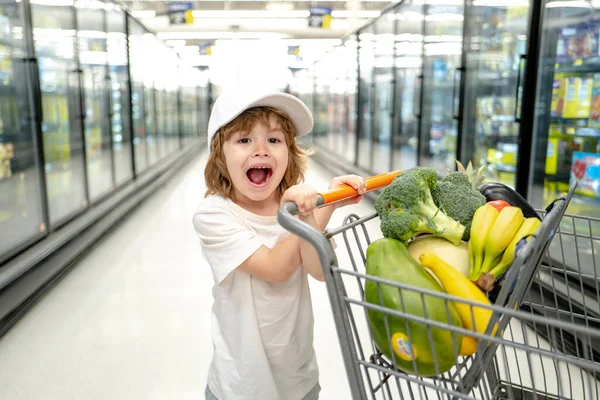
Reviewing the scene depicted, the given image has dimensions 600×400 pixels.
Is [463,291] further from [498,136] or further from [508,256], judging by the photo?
[498,136]

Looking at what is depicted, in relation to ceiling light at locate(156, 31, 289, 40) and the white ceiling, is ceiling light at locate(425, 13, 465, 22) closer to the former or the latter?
the white ceiling

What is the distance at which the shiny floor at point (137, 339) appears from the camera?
264cm

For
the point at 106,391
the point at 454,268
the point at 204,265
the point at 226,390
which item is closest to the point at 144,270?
the point at 204,265

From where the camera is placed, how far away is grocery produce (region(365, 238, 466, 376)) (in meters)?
0.97

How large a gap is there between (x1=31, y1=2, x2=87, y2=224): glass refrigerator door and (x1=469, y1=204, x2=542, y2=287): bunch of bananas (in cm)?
435

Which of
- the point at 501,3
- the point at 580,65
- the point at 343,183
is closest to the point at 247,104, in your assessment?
the point at 343,183

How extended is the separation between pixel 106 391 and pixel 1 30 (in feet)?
9.13

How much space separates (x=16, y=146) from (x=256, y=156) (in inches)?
141

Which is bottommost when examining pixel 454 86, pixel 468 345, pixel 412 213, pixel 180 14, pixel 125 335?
pixel 125 335

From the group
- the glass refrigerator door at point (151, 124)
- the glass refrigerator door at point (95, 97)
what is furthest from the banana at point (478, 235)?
the glass refrigerator door at point (151, 124)

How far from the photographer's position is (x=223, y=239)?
1.38 m

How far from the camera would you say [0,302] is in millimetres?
3324

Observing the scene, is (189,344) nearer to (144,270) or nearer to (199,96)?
(144,270)

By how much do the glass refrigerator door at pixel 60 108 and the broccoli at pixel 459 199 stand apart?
165 inches
